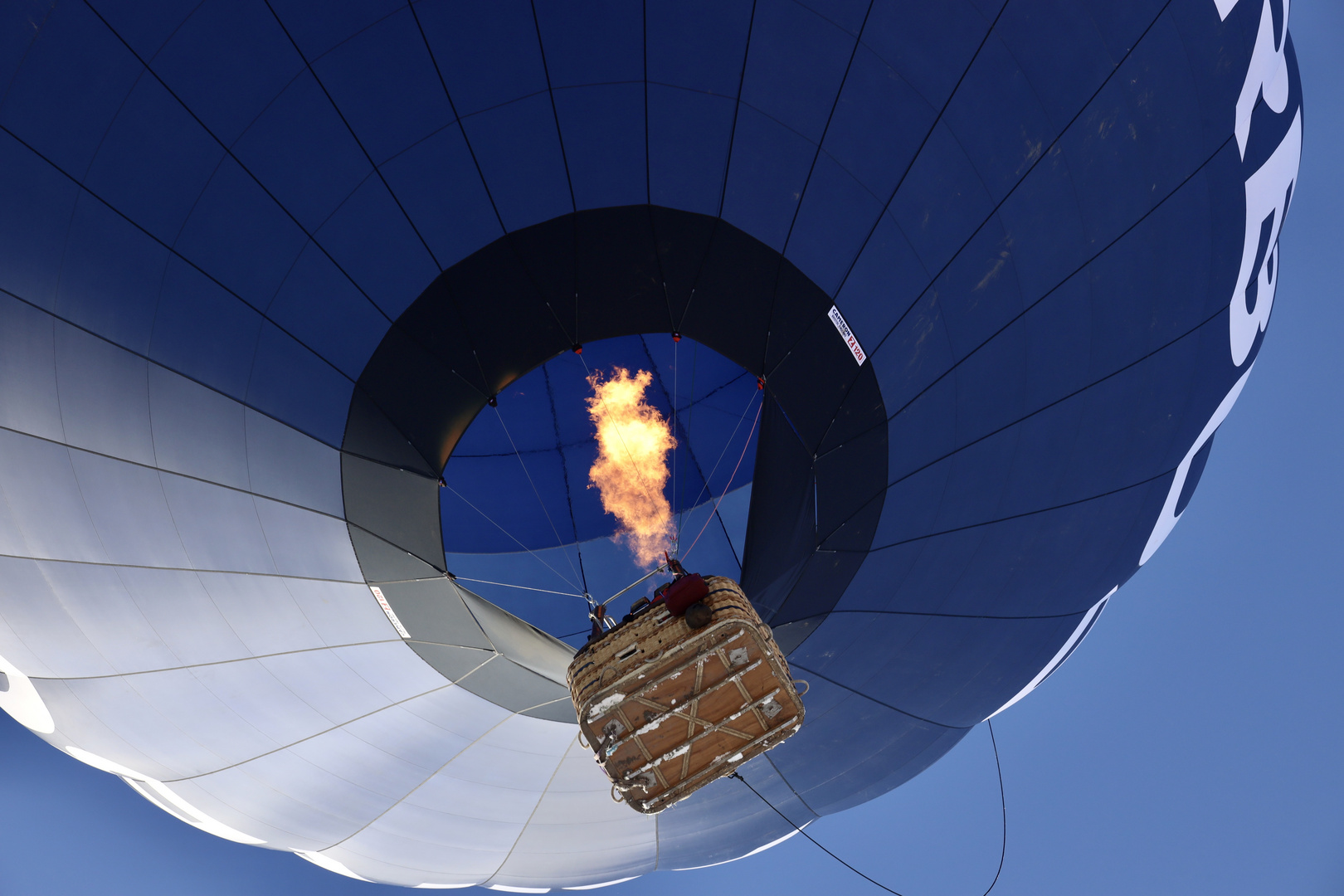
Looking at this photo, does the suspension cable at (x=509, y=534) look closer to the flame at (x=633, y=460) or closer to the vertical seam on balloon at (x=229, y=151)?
the flame at (x=633, y=460)

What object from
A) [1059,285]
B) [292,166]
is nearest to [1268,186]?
[1059,285]

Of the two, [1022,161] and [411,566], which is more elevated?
[1022,161]

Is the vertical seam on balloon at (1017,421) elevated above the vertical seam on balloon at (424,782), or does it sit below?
above

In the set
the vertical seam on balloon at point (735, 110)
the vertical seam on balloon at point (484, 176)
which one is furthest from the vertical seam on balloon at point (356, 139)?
the vertical seam on balloon at point (735, 110)

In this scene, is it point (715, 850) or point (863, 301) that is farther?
point (715, 850)

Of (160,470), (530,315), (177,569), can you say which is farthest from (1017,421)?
(177,569)

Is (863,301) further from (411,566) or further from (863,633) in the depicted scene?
(411,566)

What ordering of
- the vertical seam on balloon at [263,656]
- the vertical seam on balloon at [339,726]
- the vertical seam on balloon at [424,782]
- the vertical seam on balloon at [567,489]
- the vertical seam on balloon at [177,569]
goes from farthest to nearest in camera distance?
the vertical seam on balloon at [567,489] → the vertical seam on balloon at [424,782] → the vertical seam on balloon at [339,726] → the vertical seam on balloon at [263,656] → the vertical seam on balloon at [177,569]
